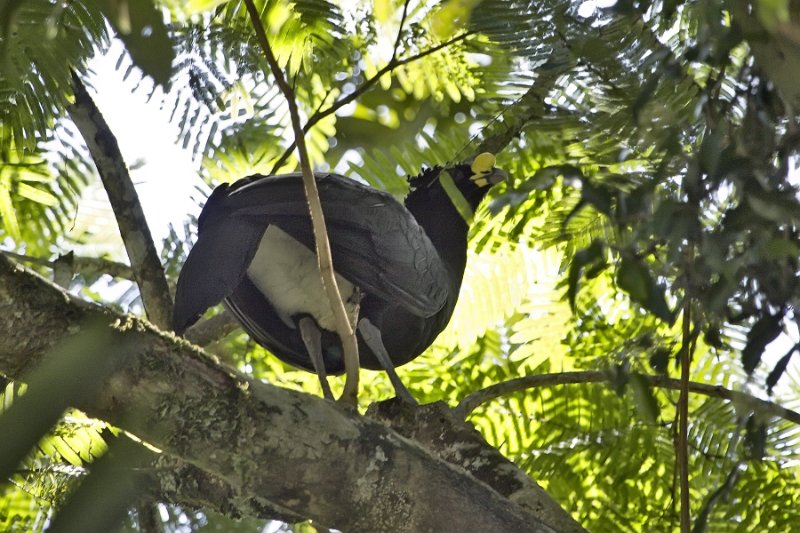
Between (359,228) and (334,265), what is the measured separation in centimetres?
16

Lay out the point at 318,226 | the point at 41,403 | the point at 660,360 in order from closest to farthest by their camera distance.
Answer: the point at 41,403 < the point at 660,360 < the point at 318,226

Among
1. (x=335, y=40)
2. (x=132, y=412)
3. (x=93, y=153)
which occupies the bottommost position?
(x=132, y=412)

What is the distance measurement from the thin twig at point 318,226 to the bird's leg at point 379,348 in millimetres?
678

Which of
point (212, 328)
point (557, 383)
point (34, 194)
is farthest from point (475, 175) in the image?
point (34, 194)

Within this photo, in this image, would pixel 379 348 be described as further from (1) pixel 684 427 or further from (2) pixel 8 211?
(1) pixel 684 427

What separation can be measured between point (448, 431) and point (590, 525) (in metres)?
1.12

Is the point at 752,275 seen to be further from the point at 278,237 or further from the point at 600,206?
the point at 278,237

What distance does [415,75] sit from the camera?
158 inches

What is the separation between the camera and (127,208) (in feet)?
11.4

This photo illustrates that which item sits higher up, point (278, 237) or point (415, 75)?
point (415, 75)

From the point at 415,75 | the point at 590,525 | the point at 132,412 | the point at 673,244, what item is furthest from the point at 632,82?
the point at 590,525

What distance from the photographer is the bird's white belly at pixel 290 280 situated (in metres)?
3.84

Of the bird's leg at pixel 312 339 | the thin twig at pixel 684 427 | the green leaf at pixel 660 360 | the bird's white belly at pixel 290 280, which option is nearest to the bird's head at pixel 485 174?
the bird's white belly at pixel 290 280

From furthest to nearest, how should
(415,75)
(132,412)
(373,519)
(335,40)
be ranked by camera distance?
(415,75) → (335,40) → (373,519) → (132,412)
